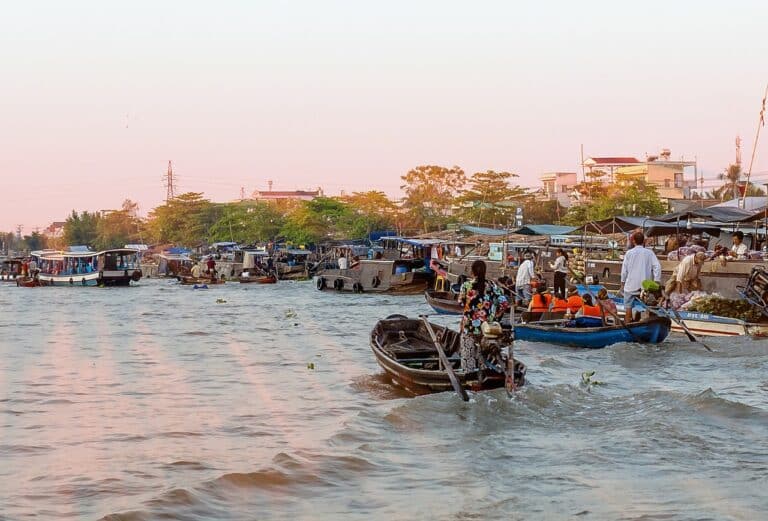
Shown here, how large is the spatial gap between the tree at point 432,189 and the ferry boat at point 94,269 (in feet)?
81.4

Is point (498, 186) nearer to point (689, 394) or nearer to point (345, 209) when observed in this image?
point (345, 209)

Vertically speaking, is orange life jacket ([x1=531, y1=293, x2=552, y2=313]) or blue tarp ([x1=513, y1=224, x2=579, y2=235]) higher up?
blue tarp ([x1=513, y1=224, x2=579, y2=235])

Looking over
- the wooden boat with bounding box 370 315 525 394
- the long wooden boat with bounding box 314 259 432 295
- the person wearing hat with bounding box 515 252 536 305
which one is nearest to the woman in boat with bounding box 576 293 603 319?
the wooden boat with bounding box 370 315 525 394

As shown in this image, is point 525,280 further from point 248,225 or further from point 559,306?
point 248,225

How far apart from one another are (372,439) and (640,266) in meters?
7.51

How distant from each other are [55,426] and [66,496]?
3461mm

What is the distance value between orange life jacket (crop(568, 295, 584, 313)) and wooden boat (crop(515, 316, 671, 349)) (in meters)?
0.47

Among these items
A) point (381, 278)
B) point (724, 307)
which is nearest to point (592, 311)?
point (724, 307)

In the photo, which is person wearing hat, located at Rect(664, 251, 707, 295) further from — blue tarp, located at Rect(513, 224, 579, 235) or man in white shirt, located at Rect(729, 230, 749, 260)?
blue tarp, located at Rect(513, 224, 579, 235)

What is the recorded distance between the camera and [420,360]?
13.7 meters

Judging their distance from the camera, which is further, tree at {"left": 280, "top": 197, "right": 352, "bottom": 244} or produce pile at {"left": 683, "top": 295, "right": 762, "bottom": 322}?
tree at {"left": 280, "top": 197, "right": 352, "bottom": 244}

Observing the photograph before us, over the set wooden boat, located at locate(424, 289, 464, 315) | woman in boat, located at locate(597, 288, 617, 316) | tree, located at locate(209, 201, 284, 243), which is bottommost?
wooden boat, located at locate(424, 289, 464, 315)

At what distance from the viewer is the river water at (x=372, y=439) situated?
8.30 m

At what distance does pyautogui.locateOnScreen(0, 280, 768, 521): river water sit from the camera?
27.2 ft
